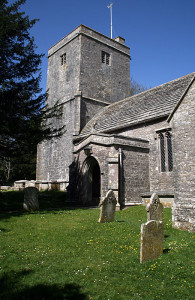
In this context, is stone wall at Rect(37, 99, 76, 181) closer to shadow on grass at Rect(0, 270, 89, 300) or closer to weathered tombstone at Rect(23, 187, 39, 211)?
→ weathered tombstone at Rect(23, 187, 39, 211)

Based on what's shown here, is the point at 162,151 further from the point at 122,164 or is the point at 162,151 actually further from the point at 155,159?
the point at 122,164

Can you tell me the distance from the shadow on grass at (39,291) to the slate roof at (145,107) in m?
11.7

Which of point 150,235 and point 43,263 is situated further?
point 150,235

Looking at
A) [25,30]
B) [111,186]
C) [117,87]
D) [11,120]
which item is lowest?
[111,186]

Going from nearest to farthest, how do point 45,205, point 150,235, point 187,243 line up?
1. point 150,235
2. point 187,243
3. point 45,205

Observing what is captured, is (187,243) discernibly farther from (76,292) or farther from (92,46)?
(92,46)

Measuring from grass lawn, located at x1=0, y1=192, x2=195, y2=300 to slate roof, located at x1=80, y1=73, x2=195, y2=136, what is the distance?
30.2 ft

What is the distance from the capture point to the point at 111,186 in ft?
41.7

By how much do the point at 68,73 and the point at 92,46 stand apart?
3651mm

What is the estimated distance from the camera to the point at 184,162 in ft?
24.2

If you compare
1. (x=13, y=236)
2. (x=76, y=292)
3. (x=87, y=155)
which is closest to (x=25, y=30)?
(x=87, y=155)

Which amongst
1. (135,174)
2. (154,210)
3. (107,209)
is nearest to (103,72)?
(135,174)

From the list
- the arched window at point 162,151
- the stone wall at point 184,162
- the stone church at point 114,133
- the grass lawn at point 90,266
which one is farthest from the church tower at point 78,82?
the grass lawn at point 90,266

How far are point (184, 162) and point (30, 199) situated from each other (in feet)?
24.3
